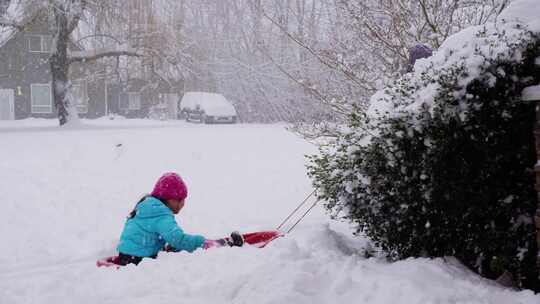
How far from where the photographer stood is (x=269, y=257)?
4613 millimetres

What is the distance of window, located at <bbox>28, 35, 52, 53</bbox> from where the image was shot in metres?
40.4

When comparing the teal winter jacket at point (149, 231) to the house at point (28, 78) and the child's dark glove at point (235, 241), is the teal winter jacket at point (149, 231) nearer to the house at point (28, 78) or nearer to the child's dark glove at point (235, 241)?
the child's dark glove at point (235, 241)

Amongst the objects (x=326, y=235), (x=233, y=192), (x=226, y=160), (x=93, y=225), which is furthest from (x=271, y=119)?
(x=326, y=235)

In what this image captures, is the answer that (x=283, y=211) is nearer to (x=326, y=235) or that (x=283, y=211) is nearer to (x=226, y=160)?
(x=326, y=235)

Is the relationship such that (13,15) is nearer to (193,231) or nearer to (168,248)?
(193,231)

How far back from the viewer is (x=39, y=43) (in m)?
40.8

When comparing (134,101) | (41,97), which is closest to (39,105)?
(41,97)

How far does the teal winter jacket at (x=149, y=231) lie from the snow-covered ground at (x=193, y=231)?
0.32 m

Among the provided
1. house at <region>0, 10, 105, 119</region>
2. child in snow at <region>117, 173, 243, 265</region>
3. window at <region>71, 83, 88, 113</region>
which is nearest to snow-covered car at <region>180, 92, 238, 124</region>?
house at <region>0, 10, 105, 119</region>

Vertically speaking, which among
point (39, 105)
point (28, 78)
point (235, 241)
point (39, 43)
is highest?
point (39, 43)

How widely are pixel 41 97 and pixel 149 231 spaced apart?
40.0 m

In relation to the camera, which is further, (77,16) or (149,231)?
(77,16)

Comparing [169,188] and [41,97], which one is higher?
[41,97]

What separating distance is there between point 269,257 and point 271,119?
31.1 meters
